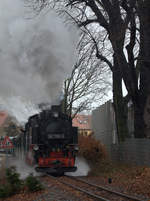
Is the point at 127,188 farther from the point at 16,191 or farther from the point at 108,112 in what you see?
the point at 108,112

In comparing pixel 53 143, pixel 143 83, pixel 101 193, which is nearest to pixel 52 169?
pixel 53 143

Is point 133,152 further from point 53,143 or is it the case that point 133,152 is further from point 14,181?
point 14,181

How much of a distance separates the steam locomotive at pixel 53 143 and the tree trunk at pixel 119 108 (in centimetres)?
474

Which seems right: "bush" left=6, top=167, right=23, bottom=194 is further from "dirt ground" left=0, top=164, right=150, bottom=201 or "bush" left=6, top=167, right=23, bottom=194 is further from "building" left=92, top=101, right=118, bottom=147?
"building" left=92, top=101, right=118, bottom=147

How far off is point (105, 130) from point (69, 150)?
18.6m

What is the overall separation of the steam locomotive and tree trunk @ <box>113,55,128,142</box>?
4.74 metres

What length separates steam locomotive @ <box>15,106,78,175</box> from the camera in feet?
56.4

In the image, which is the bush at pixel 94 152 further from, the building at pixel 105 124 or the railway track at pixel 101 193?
the building at pixel 105 124

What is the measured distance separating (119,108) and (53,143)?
5.73 metres

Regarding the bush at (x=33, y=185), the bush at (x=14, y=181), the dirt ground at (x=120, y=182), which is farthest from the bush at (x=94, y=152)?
the bush at (x=33, y=185)

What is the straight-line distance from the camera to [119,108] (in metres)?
21.9

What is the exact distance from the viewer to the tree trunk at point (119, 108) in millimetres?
21828

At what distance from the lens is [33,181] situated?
40.9 ft

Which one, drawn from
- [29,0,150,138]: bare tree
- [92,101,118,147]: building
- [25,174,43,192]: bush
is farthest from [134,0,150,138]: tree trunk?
[92,101,118,147]: building
